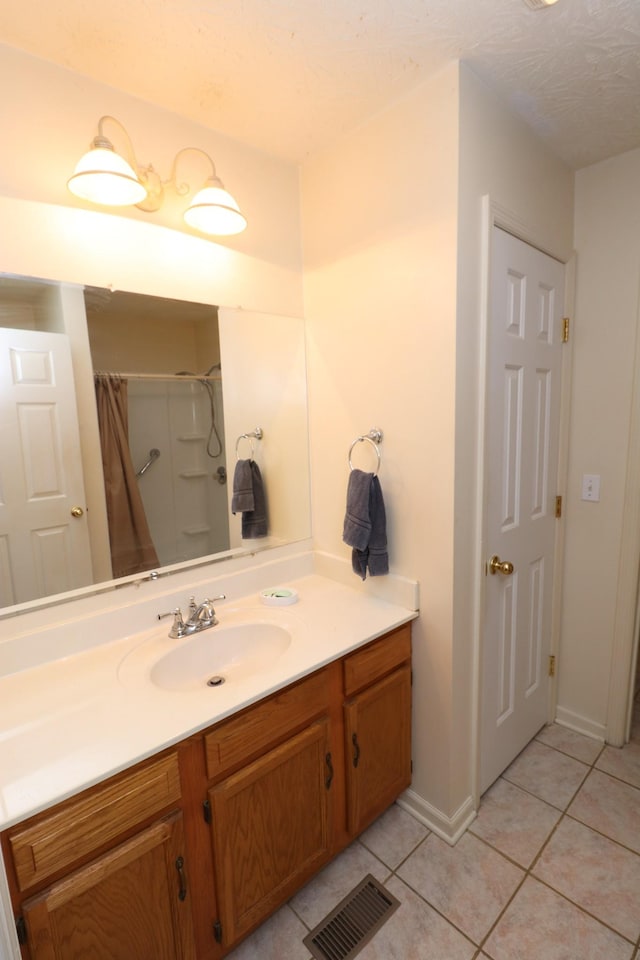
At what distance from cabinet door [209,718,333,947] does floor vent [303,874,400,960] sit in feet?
0.46

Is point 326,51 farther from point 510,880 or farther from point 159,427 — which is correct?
point 510,880

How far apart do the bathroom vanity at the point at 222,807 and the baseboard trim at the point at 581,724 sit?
0.95 m

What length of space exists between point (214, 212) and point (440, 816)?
6.87 feet

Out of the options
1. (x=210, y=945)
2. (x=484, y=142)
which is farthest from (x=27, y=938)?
(x=484, y=142)

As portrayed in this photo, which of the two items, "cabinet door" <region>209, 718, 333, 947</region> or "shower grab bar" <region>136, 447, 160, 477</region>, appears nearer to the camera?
"cabinet door" <region>209, 718, 333, 947</region>

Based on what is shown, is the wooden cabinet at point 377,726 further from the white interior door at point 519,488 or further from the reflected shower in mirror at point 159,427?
the reflected shower in mirror at point 159,427

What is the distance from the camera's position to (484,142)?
1363 mm

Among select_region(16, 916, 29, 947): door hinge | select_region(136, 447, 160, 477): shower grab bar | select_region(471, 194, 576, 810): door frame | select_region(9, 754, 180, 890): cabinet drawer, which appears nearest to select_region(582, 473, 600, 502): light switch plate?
select_region(471, 194, 576, 810): door frame

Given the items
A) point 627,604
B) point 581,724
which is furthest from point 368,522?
point 581,724

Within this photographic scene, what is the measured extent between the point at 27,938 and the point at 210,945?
0.49 meters

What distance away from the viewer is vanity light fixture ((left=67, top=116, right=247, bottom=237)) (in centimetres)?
113

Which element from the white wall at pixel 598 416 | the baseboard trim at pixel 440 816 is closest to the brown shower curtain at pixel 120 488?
Result: the baseboard trim at pixel 440 816

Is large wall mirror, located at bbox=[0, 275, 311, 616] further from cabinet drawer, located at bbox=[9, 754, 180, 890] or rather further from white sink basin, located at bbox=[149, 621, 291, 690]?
cabinet drawer, located at bbox=[9, 754, 180, 890]

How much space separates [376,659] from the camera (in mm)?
1452
